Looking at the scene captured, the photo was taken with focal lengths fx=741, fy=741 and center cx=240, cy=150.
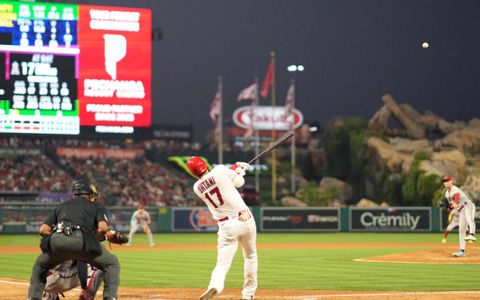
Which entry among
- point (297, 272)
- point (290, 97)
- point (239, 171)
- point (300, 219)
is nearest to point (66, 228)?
point (239, 171)

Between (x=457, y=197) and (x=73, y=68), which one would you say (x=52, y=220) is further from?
(x=73, y=68)

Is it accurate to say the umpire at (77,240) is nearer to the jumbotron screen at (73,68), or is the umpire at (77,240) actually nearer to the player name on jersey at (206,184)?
the player name on jersey at (206,184)

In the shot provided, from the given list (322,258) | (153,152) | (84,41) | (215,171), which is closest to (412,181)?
(153,152)

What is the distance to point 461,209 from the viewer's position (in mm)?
18438

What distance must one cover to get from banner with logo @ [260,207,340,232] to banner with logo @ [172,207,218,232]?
3.00 m

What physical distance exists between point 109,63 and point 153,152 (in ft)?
87.9

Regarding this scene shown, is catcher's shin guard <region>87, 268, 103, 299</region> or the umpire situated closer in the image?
the umpire

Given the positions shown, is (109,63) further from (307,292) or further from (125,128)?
(307,292)

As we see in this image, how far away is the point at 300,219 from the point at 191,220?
591 cm

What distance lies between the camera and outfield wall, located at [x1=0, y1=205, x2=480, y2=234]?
127 ft

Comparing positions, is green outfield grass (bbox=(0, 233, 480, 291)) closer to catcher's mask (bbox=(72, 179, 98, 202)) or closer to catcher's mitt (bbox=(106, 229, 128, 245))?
catcher's mitt (bbox=(106, 229, 128, 245))

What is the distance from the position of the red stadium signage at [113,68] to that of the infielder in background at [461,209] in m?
20.0

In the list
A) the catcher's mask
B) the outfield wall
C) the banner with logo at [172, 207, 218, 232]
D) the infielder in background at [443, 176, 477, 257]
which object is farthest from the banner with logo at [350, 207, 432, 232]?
the catcher's mask

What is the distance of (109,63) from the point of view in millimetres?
35375
